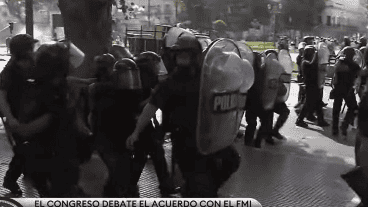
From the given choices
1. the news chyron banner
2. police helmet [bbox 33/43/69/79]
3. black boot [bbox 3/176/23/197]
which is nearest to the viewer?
the news chyron banner

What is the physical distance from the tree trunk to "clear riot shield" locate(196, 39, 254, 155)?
5.21 m

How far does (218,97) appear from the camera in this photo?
3.37 meters

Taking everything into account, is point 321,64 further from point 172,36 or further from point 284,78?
point 172,36

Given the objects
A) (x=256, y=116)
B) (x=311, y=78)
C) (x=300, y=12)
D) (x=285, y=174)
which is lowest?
(x=285, y=174)

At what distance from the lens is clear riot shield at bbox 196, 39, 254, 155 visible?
338cm

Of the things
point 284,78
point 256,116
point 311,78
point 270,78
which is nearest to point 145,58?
point 270,78

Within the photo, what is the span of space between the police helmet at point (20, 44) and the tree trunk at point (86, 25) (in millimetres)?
3902

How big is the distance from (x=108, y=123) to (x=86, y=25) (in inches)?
184

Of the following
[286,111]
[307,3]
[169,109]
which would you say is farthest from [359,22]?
[169,109]

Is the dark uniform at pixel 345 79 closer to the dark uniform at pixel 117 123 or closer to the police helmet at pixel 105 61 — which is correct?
the police helmet at pixel 105 61

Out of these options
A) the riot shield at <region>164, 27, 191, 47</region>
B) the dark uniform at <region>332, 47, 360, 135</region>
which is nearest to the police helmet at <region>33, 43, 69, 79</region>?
the riot shield at <region>164, 27, 191, 47</region>

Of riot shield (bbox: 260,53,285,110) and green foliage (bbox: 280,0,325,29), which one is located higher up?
green foliage (bbox: 280,0,325,29)

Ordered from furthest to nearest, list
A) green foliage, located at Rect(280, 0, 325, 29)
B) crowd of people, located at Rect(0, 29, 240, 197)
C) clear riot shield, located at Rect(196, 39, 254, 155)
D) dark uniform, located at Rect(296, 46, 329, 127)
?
1. green foliage, located at Rect(280, 0, 325, 29)
2. dark uniform, located at Rect(296, 46, 329, 127)
3. crowd of people, located at Rect(0, 29, 240, 197)
4. clear riot shield, located at Rect(196, 39, 254, 155)

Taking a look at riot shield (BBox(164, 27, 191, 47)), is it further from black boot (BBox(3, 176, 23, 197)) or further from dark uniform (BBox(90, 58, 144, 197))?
black boot (BBox(3, 176, 23, 197))
